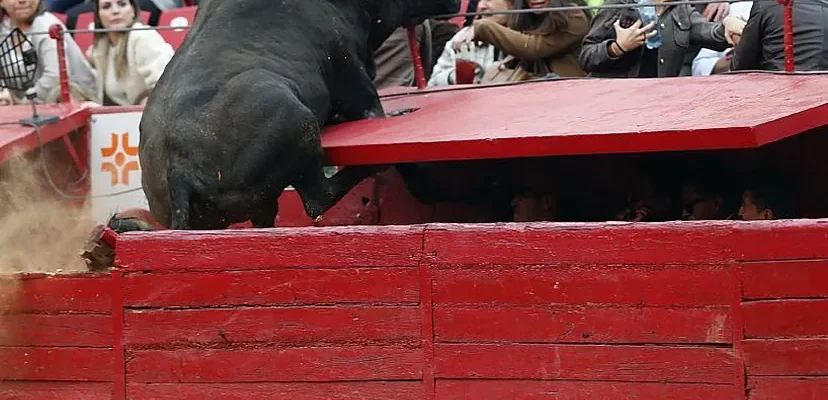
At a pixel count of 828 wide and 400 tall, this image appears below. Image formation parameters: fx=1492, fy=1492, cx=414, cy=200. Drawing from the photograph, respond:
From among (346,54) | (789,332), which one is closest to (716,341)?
(789,332)

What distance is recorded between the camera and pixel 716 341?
4465 millimetres

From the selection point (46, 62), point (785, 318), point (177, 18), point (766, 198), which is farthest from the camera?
point (177, 18)

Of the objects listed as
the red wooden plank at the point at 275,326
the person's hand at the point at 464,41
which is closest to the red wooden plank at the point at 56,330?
the red wooden plank at the point at 275,326

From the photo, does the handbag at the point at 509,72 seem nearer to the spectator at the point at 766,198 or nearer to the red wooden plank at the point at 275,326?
the spectator at the point at 766,198

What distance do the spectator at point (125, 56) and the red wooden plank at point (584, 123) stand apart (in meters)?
2.31

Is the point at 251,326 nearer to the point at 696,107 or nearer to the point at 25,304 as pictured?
the point at 25,304

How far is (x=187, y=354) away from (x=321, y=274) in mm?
530

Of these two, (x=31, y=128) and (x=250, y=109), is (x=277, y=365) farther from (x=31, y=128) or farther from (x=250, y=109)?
(x=31, y=128)

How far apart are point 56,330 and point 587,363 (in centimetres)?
183

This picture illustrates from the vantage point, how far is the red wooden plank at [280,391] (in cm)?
478

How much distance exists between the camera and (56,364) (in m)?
5.09

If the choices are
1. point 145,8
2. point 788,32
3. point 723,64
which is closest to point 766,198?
point 788,32

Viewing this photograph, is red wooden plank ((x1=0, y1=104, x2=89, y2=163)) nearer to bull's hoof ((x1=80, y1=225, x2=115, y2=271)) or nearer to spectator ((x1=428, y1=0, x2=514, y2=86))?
spectator ((x1=428, y1=0, x2=514, y2=86))

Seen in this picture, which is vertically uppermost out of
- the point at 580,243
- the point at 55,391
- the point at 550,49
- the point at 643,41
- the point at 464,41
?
the point at 580,243
